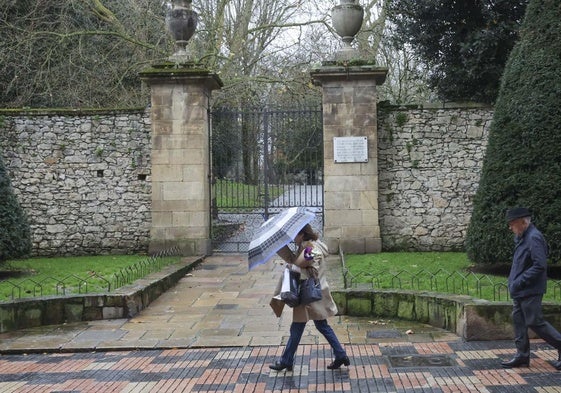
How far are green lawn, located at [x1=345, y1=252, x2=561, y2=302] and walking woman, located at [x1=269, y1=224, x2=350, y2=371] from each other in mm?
2449

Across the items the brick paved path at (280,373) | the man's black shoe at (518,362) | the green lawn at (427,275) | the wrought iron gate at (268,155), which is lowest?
the brick paved path at (280,373)

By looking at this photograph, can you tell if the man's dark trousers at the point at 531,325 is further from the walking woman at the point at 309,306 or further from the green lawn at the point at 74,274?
the green lawn at the point at 74,274

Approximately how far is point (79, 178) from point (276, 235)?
29.4 ft

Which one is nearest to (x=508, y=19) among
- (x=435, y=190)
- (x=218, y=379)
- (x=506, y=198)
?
(x=435, y=190)

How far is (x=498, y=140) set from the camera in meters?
9.71

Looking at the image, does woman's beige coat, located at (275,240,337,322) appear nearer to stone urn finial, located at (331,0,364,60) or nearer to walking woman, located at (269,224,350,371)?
walking woman, located at (269,224,350,371)

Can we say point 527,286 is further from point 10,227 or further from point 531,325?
point 10,227

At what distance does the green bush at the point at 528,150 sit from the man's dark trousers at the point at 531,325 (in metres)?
3.14

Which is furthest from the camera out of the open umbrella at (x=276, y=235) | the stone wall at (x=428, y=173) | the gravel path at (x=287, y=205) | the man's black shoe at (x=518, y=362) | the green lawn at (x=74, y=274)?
the gravel path at (x=287, y=205)

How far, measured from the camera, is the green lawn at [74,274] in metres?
9.11

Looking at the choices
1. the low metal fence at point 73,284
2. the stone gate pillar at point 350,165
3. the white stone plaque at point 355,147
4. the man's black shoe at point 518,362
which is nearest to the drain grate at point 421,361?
the man's black shoe at point 518,362

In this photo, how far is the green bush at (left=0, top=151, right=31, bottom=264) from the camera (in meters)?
10.4

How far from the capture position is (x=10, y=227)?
10.5 metres

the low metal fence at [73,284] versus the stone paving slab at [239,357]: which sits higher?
the low metal fence at [73,284]
